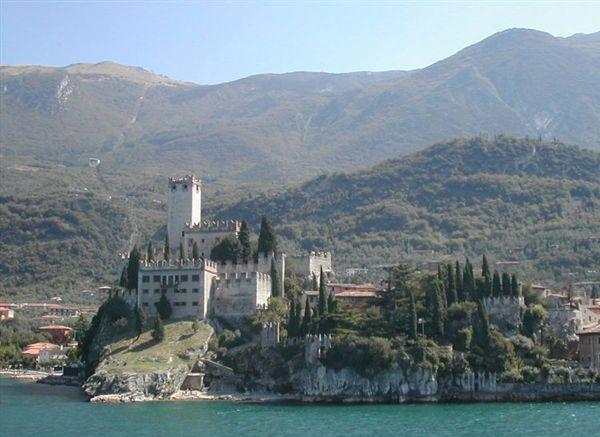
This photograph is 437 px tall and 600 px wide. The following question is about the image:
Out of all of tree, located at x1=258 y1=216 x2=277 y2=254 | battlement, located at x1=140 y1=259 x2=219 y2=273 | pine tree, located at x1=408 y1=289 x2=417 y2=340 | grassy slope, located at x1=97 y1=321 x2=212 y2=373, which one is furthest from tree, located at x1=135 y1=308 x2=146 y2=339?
pine tree, located at x1=408 y1=289 x2=417 y2=340

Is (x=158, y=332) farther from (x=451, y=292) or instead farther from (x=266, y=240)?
(x=451, y=292)

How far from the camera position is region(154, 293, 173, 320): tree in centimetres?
9631

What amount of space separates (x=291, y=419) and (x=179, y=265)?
95.3ft

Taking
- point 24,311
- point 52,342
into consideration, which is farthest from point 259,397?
point 24,311

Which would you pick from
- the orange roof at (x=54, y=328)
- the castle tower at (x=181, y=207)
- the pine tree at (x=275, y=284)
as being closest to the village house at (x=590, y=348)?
the pine tree at (x=275, y=284)

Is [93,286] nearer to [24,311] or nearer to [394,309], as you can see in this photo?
[24,311]

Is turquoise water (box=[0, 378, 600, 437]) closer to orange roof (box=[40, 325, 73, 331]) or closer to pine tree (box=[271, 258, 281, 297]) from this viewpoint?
pine tree (box=[271, 258, 281, 297])

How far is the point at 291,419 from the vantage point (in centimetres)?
7331

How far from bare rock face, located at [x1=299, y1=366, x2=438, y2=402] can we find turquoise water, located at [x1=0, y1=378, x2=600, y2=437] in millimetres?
2437

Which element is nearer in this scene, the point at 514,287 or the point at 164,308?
the point at 514,287

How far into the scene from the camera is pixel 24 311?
177000 mm

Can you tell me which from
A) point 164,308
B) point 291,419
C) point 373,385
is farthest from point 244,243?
point 291,419

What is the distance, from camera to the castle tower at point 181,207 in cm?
11631

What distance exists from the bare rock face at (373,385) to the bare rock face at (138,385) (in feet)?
37.0
